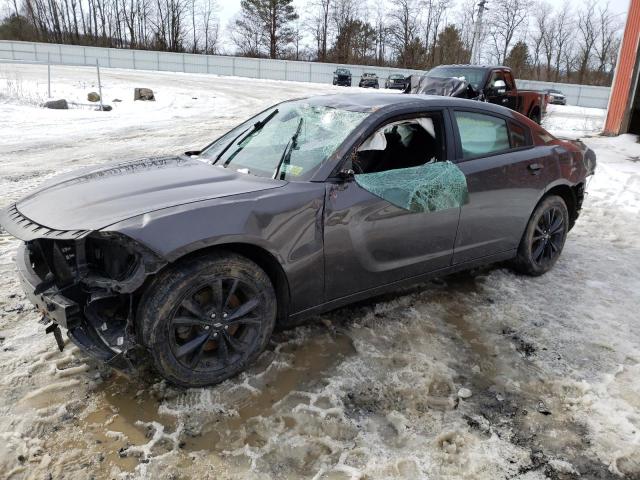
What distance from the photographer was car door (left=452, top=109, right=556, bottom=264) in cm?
381

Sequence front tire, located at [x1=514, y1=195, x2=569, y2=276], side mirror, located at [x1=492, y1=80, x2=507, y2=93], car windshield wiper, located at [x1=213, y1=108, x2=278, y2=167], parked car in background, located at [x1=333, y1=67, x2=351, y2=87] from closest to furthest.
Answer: car windshield wiper, located at [x1=213, y1=108, x2=278, y2=167]
front tire, located at [x1=514, y1=195, x2=569, y2=276]
side mirror, located at [x1=492, y1=80, x2=507, y2=93]
parked car in background, located at [x1=333, y1=67, x2=351, y2=87]

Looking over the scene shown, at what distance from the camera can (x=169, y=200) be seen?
2.73 metres

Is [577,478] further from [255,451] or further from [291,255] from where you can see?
[291,255]

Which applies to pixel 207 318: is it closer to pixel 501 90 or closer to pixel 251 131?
pixel 251 131

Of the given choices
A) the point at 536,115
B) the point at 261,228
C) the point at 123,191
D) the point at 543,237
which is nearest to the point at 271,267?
the point at 261,228

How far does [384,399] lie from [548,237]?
8.67 feet

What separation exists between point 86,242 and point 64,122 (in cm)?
1253

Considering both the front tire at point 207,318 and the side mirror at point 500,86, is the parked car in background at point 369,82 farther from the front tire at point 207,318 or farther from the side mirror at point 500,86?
the front tire at point 207,318

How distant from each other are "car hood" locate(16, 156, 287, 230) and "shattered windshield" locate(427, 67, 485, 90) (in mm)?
10658

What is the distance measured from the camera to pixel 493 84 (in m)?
12.7

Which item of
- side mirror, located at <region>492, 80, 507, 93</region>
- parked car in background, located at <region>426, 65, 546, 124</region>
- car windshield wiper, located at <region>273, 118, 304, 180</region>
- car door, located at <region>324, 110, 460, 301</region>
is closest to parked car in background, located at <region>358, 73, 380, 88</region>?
parked car in background, located at <region>426, 65, 546, 124</region>

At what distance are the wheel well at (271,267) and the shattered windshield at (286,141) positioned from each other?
20.9 inches

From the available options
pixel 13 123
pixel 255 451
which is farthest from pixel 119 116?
pixel 255 451

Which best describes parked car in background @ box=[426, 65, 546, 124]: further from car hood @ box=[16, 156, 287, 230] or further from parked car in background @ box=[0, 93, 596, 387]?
car hood @ box=[16, 156, 287, 230]
